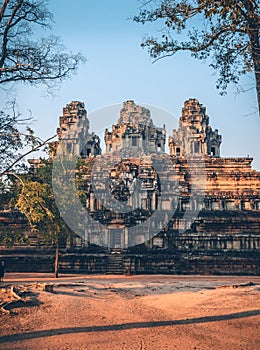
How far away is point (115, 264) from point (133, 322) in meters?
16.7

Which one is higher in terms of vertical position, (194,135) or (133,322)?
(194,135)

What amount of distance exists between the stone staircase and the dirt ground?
12902 mm

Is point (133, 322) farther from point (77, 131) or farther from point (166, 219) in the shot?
point (77, 131)

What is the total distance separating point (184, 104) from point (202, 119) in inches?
178

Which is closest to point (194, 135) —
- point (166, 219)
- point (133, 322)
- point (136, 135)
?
point (136, 135)

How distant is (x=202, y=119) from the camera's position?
5150 cm

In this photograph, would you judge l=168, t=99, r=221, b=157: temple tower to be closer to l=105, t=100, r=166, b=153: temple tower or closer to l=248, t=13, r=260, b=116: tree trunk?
l=105, t=100, r=166, b=153: temple tower

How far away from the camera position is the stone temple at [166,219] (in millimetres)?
23703

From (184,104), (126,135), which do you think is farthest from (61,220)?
(184,104)

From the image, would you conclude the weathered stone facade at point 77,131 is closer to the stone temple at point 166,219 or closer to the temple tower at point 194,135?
the stone temple at point 166,219

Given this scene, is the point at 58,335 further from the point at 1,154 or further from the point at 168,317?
the point at 1,154

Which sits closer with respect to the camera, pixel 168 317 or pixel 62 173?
pixel 168 317

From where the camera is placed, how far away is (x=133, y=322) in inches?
304

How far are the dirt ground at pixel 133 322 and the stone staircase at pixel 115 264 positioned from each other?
1290cm
